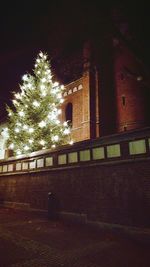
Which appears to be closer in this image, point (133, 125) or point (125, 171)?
point (125, 171)

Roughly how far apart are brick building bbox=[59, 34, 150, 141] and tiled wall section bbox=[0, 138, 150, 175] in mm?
8792

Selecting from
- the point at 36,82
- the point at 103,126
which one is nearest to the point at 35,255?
the point at 36,82

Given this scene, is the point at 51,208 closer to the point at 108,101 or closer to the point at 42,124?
the point at 42,124

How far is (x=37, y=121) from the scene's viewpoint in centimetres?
1812

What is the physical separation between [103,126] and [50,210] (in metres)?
12.8

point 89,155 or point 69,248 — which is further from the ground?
point 89,155

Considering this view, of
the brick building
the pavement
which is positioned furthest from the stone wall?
the brick building

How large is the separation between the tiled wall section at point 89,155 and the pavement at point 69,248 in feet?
9.07

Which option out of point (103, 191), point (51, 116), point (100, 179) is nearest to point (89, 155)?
point (100, 179)

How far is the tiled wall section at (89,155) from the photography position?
8.18m

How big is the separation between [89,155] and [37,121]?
A: 8.95 m

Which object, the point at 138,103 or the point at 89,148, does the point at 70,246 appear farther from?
the point at 138,103

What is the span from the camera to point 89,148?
33.4 ft

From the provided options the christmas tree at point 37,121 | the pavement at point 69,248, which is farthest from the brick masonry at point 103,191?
the christmas tree at point 37,121
